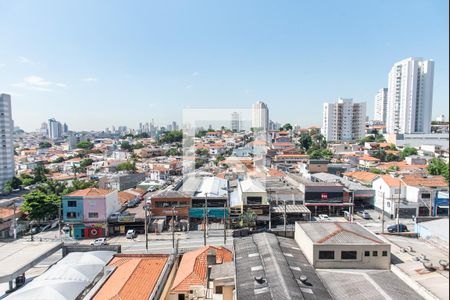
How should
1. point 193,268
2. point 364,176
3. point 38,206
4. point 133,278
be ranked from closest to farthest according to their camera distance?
point 133,278
point 193,268
point 38,206
point 364,176

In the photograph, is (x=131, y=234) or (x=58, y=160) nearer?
(x=131, y=234)

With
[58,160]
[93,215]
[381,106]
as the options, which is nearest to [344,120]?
[381,106]

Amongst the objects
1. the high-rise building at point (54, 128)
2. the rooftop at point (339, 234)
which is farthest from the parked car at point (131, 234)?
the high-rise building at point (54, 128)

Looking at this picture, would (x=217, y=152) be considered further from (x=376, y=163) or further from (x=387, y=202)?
(x=387, y=202)

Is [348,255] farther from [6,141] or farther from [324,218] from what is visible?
[6,141]

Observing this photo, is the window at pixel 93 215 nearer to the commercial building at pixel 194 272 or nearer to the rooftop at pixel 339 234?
the commercial building at pixel 194 272

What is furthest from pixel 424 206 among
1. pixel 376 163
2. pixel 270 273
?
pixel 376 163
